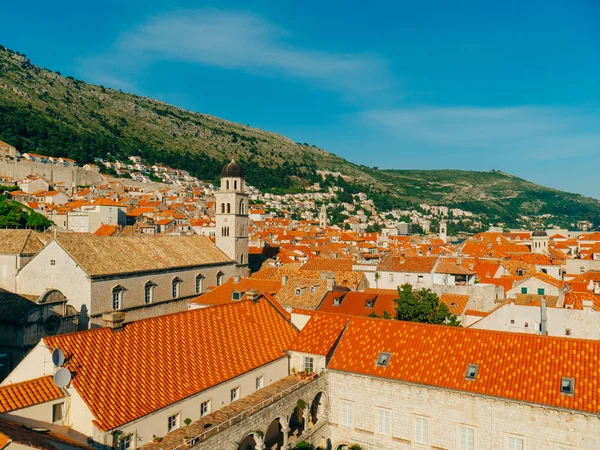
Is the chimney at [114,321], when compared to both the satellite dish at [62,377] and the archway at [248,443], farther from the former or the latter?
the archway at [248,443]

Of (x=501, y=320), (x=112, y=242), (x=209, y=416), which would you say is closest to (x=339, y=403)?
(x=209, y=416)

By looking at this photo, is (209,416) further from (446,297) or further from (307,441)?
(446,297)

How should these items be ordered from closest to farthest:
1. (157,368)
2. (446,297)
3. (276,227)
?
(157,368) → (446,297) → (276,227)

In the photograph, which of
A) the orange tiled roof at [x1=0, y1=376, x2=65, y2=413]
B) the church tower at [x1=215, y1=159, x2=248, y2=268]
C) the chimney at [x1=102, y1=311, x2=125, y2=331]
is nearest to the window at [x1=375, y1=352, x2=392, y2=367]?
the chimney at [x1=102, y1=311, x2=125, y2=331]

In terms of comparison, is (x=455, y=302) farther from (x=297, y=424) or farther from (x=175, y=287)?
(x=175, y=287)

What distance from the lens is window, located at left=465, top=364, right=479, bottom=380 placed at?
2275 centimetres

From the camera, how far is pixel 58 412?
1827 cm

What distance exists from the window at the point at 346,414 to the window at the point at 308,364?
8.60 feet

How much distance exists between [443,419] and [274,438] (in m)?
9.70

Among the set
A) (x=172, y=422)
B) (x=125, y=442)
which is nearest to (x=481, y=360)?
(x=172, y=422)

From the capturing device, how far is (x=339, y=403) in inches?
1023

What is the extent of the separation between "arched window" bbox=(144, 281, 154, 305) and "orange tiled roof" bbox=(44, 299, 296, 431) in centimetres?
1703

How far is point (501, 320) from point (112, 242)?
3481 centimetres

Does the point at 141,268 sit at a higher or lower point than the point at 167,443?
higher
